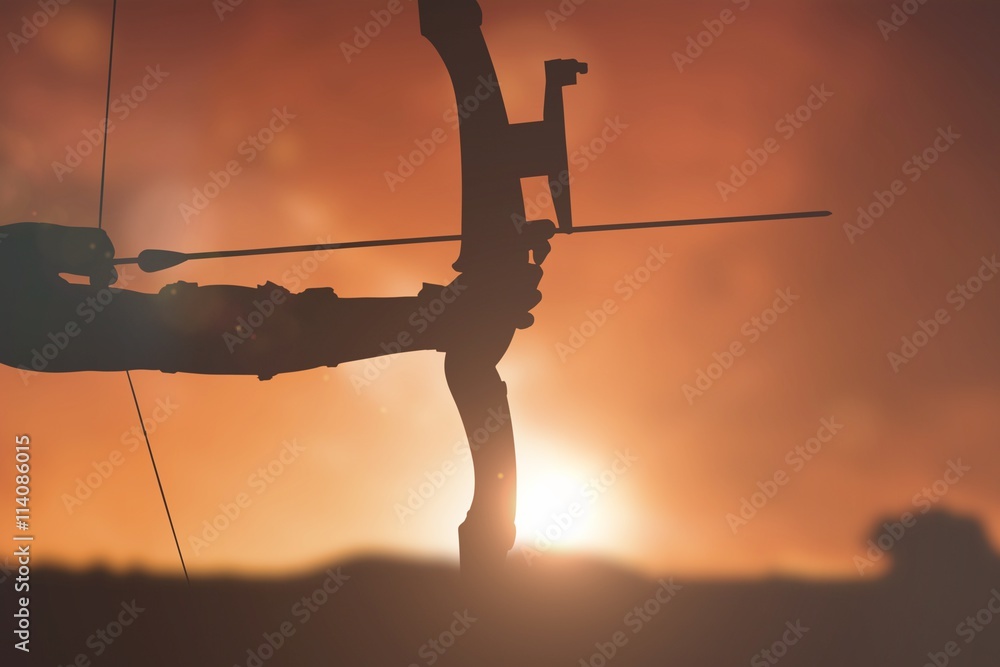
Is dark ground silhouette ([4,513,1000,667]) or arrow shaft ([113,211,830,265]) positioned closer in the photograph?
arrow shaft ([113,211,830,265])

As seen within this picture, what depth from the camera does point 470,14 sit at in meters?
1.73

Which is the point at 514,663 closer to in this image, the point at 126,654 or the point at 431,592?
the point at 431,592

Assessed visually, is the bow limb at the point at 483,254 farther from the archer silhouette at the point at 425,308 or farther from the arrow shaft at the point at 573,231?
the arrow shaft at the point at 573,231

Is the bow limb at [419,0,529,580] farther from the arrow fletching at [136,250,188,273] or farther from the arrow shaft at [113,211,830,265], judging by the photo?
the arrow fletching at [136,250,188,273]

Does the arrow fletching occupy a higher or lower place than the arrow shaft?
lower

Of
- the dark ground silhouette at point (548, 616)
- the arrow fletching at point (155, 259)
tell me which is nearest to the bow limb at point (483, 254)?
the dark ground silhouette at point (548, 616)

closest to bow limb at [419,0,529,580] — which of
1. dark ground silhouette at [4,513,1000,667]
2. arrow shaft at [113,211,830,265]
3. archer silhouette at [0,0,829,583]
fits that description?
archer silhouette at [0,0,829,583]

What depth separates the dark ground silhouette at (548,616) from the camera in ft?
6.40

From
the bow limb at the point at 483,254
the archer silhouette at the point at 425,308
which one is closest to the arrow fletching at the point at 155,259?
the archer silhouette at the point at 425,308

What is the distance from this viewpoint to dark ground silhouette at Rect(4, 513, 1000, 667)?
6.40 ft

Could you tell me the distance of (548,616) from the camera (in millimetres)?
2014

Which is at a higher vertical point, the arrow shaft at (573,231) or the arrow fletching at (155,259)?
the arrow shaft at (573,231)

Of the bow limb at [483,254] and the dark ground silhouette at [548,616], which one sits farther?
the dark ground silhouette at [548,616]

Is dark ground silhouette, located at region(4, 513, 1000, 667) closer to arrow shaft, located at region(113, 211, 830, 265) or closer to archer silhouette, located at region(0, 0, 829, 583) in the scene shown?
archer silhouette, located at region(0, 0, 829, 583)
